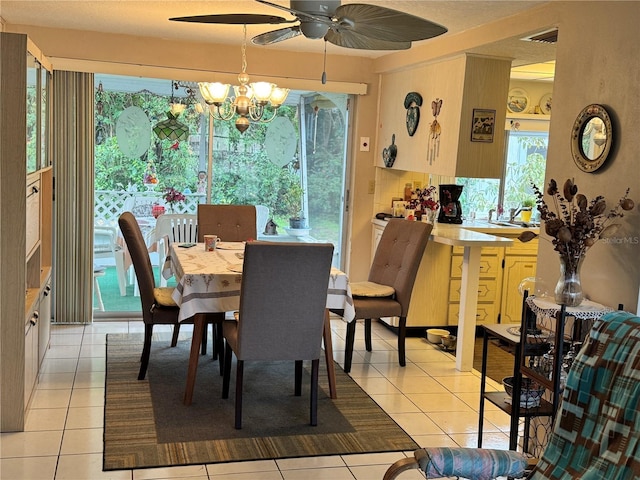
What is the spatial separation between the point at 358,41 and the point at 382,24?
45cm

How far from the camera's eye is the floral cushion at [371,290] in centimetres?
518

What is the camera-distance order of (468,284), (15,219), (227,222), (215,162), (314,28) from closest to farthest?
(314,28) < (15,219) < (468,284) < (227,222) < (215,162)

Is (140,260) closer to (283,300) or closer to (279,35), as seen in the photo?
(283,300)

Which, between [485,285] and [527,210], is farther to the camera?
[527,210]

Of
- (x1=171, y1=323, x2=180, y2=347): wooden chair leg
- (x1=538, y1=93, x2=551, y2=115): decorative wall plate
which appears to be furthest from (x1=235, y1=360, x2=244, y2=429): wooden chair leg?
(x1=538, y1=93, x2=551, y2=115): decorative wall plate

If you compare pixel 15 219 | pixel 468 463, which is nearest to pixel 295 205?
pixel 15 219

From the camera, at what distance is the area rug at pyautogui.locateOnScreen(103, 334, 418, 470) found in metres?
3.63

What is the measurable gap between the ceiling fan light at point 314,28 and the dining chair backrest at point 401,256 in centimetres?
233

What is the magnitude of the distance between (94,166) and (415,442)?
3642mm

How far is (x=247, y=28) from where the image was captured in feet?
17.3

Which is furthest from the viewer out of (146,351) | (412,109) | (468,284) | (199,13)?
(412,109)

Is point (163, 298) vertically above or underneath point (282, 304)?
underneath

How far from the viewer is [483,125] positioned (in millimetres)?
5152

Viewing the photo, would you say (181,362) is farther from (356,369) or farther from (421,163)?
(421,163)
